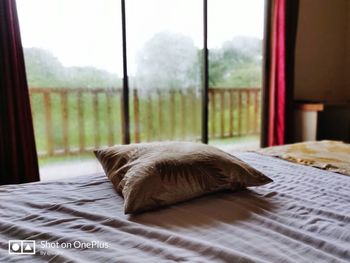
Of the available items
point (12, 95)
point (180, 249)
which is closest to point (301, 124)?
point (12, 95)

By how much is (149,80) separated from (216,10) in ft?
3.13

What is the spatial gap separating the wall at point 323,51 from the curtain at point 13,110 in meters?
2.71

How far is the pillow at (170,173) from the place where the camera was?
967 millimetres

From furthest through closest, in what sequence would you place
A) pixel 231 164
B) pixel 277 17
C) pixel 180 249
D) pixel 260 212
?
pixel 277 17 < pixel 231 164 < pixel 260 212 < pixel 180 249

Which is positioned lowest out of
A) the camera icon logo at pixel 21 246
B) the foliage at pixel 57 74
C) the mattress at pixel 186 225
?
the mattress at pixel 186 225

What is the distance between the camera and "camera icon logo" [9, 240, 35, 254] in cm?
73

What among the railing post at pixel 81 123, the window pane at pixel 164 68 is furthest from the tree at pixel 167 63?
the railing post at pixel 81 123

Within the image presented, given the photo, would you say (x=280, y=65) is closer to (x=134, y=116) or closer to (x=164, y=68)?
(x=164, y=68)

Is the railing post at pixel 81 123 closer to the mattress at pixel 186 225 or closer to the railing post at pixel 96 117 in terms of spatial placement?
the railing post at pixel 96 117

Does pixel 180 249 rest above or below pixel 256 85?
below

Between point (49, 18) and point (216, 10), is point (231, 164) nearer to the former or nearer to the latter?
point (49, 18)

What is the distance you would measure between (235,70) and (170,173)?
2553mm

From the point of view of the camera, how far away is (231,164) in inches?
44.7

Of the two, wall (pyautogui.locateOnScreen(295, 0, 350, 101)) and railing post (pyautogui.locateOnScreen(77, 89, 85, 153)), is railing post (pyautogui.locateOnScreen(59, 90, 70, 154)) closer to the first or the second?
railing post (pyautogui.locateOnScreen(77, 89, 85, 153))
